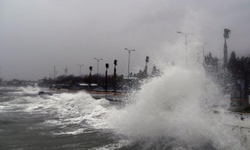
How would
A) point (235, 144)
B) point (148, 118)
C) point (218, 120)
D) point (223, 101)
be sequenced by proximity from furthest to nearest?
point (223, 101) → point (148, 118) → point (218, 120) → point (235, 144)

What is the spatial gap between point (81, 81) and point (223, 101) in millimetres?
94707

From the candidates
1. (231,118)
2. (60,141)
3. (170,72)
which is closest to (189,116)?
(231,118)

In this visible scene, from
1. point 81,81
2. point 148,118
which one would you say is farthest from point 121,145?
point 81,81

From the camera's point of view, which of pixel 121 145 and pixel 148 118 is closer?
pixel 121 145

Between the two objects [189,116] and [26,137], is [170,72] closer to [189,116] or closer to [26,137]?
[189,116]

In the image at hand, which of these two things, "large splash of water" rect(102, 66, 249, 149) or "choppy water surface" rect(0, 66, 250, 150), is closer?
"choppy water surface" rect(0, 66, 250, 150)

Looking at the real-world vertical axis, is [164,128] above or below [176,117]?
below

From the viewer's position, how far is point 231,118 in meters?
8.17

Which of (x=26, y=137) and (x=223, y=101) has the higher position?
(x=223, y=101)

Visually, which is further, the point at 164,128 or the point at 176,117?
the point at 176,117

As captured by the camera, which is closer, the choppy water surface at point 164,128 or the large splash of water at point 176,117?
the choppy water surface at point 164,128

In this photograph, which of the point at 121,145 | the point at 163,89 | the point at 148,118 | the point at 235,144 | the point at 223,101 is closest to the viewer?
the point at 235,144

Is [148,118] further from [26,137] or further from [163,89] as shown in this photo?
[26,137]

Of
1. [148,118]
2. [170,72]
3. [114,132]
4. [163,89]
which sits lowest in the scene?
[114,132]
